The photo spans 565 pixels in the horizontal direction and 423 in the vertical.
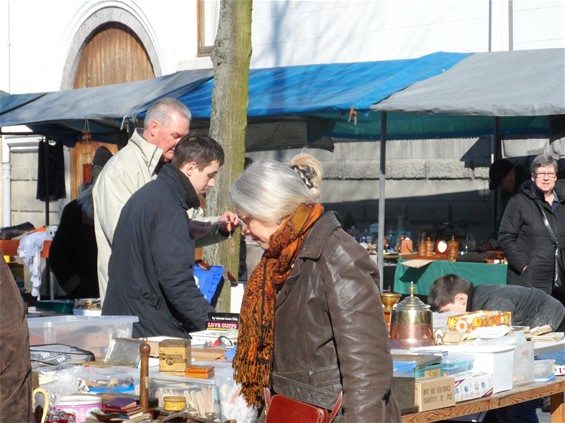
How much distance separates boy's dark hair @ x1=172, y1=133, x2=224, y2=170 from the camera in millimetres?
5090

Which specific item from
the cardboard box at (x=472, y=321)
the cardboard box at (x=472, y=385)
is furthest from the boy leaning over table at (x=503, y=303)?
the cardboard box at (x=472, y=385)

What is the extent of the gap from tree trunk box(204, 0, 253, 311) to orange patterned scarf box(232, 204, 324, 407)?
4.33m

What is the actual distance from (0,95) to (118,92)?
2822 millimetres

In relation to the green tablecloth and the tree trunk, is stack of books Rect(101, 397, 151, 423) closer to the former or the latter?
the tree trunk

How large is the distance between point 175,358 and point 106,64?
13690 millimetres

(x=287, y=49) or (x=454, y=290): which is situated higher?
(x=287, y=49)

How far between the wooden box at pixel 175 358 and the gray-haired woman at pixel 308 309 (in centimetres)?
62

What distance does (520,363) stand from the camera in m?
4.80

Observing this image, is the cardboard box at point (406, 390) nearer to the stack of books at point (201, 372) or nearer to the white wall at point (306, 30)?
the stack of books at point (201, 372)

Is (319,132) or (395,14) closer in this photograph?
(319,132)

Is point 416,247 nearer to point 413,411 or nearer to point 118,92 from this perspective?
point 118,92

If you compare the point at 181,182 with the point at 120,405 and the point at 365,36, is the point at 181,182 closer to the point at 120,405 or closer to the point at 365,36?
the point at 120,405

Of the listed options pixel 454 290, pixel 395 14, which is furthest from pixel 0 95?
pixel 454 290

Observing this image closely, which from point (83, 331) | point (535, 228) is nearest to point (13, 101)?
point (535, 228)
